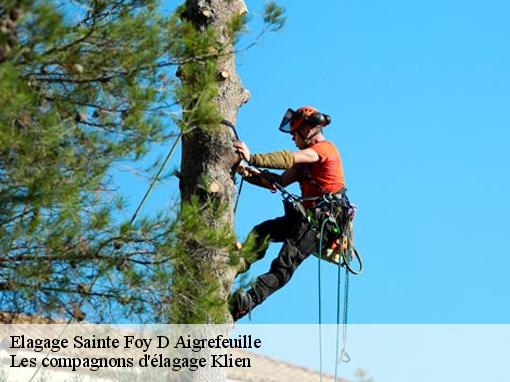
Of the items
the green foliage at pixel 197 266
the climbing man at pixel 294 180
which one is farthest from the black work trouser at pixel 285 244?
the green foliage at pixel 197 266

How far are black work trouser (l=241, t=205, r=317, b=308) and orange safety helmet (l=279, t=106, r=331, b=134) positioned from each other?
57 cm

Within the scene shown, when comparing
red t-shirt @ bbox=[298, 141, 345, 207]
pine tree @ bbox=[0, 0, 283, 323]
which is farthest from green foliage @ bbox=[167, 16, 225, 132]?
red t-shirt @ bbox=[298, 141, 345, 207]

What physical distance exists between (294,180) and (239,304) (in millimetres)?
1223

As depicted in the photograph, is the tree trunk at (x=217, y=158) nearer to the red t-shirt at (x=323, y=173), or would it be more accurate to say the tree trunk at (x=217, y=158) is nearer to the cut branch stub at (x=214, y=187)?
the cut branch stub at (x=214, y=187)

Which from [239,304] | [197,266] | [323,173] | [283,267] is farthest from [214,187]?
[323,173]

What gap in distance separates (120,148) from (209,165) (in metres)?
1.04

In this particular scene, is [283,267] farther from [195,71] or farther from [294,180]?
[195,71]

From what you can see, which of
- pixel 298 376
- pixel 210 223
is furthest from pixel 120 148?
pixel 298 376

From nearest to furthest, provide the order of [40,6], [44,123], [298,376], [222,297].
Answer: [40,6] < [44,123] < [222,297] < [298,376]

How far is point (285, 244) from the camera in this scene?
7891 millimetres

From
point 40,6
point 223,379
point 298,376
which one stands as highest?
point 298,376

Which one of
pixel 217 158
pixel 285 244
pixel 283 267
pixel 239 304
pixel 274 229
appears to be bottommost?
pixel 239 304

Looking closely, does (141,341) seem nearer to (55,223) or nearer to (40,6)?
(55,223)

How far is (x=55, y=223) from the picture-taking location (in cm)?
629
